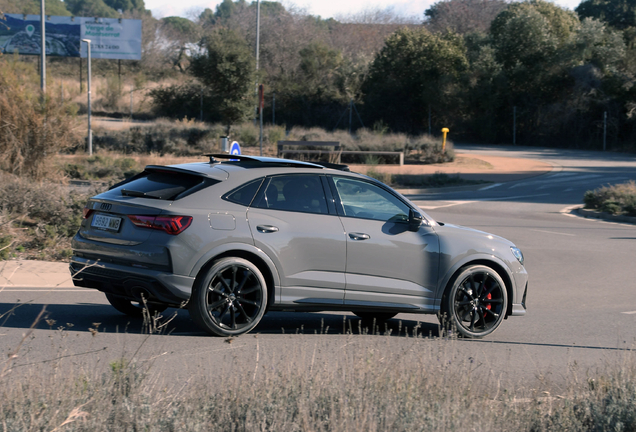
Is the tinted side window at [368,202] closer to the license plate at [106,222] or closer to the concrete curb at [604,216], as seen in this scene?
the license plate at [106,222]

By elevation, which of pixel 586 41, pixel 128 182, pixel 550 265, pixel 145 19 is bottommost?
pixel 550 265

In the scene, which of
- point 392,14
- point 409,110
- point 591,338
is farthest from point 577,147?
point 392,14

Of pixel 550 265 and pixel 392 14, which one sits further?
pixel 392 14

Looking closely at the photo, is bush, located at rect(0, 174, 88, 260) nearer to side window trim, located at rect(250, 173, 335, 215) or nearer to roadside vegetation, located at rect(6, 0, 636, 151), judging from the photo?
side window trim, located at rect(250, 173, 335, 215)

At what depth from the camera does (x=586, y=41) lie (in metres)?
50.6

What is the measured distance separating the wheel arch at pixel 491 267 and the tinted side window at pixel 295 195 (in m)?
1.44

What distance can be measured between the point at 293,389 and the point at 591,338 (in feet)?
14.4

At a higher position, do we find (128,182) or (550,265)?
(128,182)

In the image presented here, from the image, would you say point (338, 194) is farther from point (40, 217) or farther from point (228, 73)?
point (228, 73)

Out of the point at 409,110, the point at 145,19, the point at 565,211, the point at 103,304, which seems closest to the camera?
the point at 103,304

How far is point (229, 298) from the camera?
20.4ft

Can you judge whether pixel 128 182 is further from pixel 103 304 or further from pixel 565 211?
pixel 565 211

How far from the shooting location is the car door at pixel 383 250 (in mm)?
6648

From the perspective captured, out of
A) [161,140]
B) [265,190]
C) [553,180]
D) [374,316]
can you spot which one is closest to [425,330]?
[374,316]
